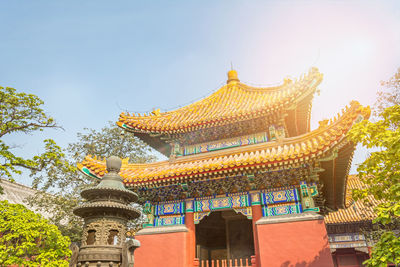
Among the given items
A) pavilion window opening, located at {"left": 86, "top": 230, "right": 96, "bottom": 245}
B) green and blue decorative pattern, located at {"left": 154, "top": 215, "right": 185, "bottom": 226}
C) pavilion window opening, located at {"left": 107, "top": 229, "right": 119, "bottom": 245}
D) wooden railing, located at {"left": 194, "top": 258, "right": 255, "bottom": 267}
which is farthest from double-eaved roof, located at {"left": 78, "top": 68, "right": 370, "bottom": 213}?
pavilion window opening, located at {"left": 86, "top": 230, "right": 96, "bottom": 245}

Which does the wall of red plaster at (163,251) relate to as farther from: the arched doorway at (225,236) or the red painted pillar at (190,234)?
the arched doorway at (225,236)

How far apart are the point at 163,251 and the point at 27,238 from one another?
4747mm

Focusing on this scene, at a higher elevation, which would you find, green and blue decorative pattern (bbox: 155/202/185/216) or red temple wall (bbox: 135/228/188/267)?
green and blue decorative pattern (bbox: 155/202/185/216)

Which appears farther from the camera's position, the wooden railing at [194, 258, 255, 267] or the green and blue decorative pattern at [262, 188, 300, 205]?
the green and blue decorative pattern at [262, 188, 300, 205]

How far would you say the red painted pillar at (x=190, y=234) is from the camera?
29.1 feet

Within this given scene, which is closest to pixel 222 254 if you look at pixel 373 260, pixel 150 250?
pixel 150 250

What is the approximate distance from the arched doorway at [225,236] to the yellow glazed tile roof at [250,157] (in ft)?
9.68

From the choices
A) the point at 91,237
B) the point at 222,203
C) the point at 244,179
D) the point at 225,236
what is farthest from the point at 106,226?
the point at 225,236

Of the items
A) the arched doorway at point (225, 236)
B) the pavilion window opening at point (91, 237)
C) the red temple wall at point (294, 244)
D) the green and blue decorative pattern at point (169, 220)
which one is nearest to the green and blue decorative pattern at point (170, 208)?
the green and blue decorative pattern at point (169, 220)

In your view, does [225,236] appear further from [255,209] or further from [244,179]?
[244,179]

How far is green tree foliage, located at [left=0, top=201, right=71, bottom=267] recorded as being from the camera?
9156 mm

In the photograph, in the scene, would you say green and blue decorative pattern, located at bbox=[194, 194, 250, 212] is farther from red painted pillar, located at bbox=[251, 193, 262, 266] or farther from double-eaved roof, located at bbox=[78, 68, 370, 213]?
double-eaved roof, located at bbox=[78, 68, 370, 213]

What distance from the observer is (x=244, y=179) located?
29.6 ft

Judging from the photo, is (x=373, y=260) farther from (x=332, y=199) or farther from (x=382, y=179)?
(x=332, y=199)
